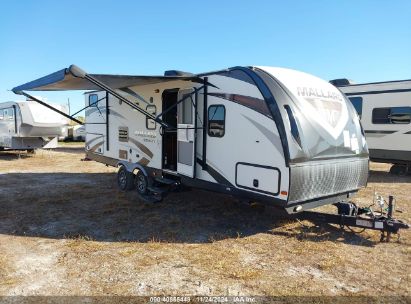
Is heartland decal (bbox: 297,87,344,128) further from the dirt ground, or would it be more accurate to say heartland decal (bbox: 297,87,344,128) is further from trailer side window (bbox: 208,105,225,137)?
the dirt ground

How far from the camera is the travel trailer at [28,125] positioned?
17516mm

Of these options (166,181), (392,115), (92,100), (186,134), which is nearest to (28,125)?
(92,100)

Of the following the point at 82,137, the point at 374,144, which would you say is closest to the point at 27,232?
the point at 374,144

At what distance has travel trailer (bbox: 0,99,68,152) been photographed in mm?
17516

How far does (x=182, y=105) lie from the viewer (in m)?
8.02

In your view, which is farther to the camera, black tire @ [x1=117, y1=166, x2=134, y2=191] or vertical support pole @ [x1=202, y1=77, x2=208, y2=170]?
black tire @ [x1=117, y1=166, x2=134, y2=191]

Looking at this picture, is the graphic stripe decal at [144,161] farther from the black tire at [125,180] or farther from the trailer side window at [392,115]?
the trailer side window at [392,115]

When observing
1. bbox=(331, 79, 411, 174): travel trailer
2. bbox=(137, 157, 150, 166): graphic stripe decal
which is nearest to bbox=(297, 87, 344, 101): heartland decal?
bbox=(137, 157, 150, 166): graphic stripe decal

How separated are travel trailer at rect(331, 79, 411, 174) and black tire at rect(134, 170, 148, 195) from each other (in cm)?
892

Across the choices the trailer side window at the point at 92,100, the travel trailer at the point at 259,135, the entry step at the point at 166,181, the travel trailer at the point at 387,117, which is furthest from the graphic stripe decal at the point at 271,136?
the travel trailer at the point at 387,117

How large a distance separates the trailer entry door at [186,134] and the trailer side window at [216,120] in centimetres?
55

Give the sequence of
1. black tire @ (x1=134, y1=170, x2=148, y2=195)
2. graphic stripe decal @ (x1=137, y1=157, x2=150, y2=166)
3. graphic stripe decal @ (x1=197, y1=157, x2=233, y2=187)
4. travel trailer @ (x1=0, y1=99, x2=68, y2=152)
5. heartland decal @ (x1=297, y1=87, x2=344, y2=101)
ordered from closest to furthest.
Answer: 1. heartland decal @ (x1=297, y1=87, x2=344, y2=101)
2. graphic stripe decal @ (x1=197, y1=157, x2=233, y2=187)
3. black tire @ (x1=134, y1=170, x2=148, y2=195)
4. graphic stripe decal @ (x1=137, y1=157, x2=150, y2=166)
5. travel trailer @ (x1=0, y1=99, x2=68, y2=152)

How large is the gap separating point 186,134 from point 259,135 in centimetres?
213

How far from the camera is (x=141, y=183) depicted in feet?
30.5
